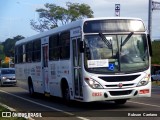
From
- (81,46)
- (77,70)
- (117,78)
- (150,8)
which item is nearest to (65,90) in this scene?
(77,70)

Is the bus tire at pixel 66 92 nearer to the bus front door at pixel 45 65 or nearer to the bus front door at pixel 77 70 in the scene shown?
the bus front door at pixel 77 70

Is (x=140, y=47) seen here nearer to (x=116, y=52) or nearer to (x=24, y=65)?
(x=116, y=52)

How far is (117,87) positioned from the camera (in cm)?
1448

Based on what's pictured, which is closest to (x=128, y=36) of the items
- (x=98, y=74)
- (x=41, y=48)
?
(x=98, y=74)

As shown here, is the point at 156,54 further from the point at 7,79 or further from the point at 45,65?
the point at 45,65

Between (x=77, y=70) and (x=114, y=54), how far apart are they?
149 cm

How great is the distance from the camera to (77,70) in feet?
50.2

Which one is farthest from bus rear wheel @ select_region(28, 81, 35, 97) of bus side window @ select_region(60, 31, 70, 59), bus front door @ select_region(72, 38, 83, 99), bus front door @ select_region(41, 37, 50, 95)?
bus front door @ select_region(72, 38, 83, 99)

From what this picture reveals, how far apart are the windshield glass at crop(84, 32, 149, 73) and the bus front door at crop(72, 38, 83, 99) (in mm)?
596

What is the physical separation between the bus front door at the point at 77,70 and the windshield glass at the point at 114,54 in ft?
1.95

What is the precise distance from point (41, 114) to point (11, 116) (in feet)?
6.37

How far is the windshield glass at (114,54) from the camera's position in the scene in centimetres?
1452

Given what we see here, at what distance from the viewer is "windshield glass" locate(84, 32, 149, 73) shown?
14.5 meters

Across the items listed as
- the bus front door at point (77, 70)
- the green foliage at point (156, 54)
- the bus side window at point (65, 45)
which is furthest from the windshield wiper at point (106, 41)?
the green foliage at point (156, 54)
